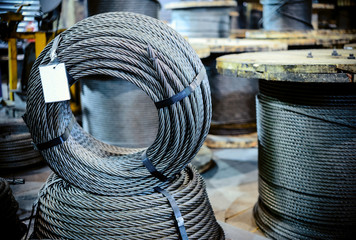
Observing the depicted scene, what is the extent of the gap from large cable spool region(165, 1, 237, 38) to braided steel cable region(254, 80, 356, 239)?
3140 mm

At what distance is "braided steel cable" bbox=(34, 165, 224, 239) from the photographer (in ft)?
5.95

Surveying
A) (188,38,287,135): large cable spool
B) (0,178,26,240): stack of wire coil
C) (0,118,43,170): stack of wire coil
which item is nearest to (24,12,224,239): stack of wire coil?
(0,178,26,240): stack of wire coil

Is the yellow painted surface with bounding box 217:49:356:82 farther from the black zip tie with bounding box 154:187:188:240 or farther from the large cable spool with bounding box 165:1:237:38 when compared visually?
the large cable spool with bounding box 165:1:237:38

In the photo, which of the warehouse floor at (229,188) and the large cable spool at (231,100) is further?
the large cable spool at (231,100)

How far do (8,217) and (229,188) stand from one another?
1821 millimetres

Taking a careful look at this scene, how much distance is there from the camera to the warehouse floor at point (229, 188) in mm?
2742

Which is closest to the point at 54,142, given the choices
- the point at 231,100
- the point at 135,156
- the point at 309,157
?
the point at 135,156

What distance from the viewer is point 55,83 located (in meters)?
1.83

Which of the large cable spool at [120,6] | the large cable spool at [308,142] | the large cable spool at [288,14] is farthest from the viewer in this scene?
the large cable spool at [288,14]

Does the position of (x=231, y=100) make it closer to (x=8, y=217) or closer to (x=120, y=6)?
(x=120, y=6)

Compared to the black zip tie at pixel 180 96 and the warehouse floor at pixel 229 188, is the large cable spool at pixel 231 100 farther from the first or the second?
the black zip tie at pixel 180 96

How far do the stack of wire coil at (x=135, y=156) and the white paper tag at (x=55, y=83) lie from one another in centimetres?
6

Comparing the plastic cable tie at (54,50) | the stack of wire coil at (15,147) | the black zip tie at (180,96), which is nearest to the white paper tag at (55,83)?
the plastic cable tie at (54,50)

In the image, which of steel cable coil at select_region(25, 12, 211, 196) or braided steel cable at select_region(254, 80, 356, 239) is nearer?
steel cable coil at select_region(25, 12, 211, 196)
